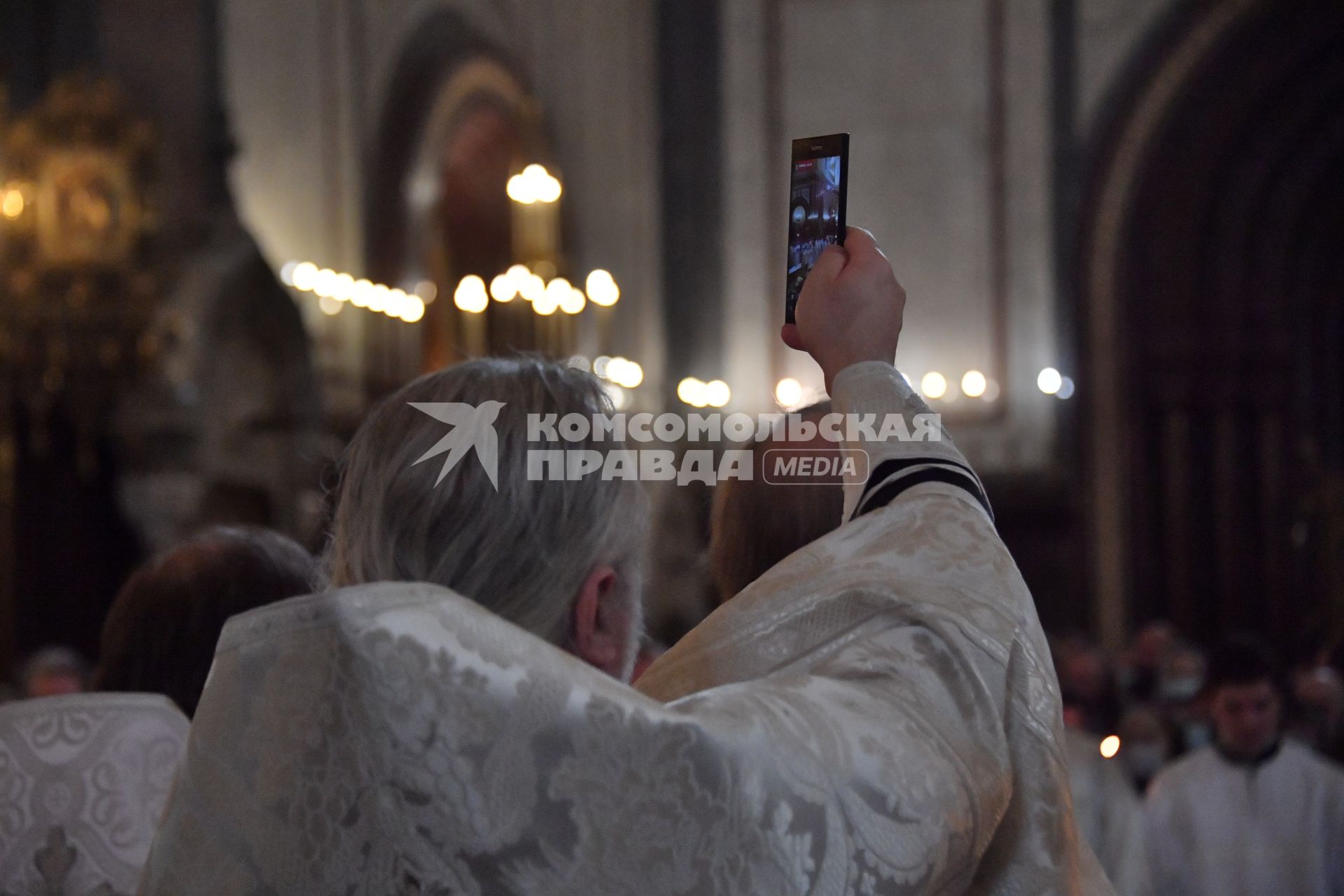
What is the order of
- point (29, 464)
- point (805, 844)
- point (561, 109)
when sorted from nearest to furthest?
point (805, 844) → point (29, 464) → point (561, 109)

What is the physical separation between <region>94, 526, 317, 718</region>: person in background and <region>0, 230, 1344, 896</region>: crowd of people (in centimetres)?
73

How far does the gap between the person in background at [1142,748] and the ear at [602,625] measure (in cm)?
524

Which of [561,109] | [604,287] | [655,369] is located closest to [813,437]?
[604,287]

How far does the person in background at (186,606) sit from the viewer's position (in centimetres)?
253

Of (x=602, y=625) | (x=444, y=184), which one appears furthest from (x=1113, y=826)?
(x=444, y=184)

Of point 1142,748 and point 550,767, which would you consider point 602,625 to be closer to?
point 550,767

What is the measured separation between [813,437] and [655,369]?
36.8ft

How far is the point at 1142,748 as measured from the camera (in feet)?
21.6

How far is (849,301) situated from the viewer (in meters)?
1.86

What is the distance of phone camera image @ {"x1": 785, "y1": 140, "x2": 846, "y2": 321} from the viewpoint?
6.16 feet

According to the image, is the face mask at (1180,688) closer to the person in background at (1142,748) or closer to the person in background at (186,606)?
the person in background at (1142,748)

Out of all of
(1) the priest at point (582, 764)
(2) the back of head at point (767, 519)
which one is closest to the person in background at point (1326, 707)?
(2) the back of head at point (767, 519)

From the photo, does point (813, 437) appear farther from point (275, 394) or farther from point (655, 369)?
point (655, 369)

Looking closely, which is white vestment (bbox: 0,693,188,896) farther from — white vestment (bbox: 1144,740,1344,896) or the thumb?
white vestment (bbox: 1144,740,1344,896)
